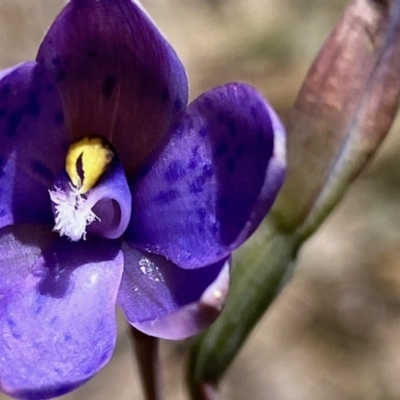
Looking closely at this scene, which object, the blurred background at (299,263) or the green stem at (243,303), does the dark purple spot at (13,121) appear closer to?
the green stem at (243,303)

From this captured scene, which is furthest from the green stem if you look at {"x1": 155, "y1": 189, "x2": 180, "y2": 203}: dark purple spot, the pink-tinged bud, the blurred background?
the blurred background

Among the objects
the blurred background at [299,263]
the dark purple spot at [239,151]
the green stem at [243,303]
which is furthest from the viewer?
the blurred background at [299,263]

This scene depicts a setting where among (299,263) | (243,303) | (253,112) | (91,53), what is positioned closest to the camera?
(253,112)

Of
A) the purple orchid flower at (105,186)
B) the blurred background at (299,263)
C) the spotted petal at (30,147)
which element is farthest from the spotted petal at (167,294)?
the blurred background at (299,263)

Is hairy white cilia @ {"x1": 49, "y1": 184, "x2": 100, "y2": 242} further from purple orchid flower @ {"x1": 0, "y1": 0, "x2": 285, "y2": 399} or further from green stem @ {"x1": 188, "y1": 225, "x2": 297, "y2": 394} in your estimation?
green stem @ {"x1": 188, "y1": 225, "x2": 297, "y2": 394}

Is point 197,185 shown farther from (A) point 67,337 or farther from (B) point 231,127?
(A) point 67,337

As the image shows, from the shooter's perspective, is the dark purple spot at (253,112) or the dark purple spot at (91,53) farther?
the dark purple spot at (91,53)

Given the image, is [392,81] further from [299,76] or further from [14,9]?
[14,9]

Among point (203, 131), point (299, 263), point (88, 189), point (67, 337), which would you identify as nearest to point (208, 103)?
point (203, 131)
